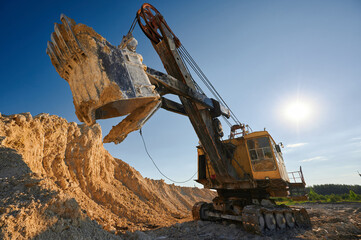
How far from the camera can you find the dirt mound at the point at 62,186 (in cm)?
293

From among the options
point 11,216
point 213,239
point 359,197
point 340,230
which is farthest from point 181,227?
point 359,197

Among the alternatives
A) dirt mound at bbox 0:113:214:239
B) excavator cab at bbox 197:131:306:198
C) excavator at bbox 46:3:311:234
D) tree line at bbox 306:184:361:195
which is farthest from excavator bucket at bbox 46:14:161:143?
tree line at bbox 306:184:361:195

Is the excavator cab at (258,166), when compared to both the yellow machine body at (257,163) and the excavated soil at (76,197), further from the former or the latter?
the excavated soil at (76,197)

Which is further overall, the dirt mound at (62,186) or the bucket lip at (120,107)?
the bucket lip at (120,107)

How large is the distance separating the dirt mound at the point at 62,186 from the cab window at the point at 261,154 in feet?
18.5

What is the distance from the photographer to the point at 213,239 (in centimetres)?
572

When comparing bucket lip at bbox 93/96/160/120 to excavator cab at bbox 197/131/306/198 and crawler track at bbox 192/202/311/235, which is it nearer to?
excavator cab at bbox 197/131/306/198

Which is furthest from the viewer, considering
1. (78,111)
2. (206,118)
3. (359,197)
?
(359,197)

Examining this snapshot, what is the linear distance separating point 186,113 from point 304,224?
21.2 feet

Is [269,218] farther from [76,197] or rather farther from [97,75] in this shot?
[76,197]

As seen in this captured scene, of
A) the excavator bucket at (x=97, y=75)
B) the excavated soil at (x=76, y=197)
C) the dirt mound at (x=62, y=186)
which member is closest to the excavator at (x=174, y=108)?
the excavator bucket at (x=97, y=75)

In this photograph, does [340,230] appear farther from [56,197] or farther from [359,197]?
[359,197]

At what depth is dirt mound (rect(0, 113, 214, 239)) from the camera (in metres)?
2.93

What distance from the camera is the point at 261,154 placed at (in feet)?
23.3
